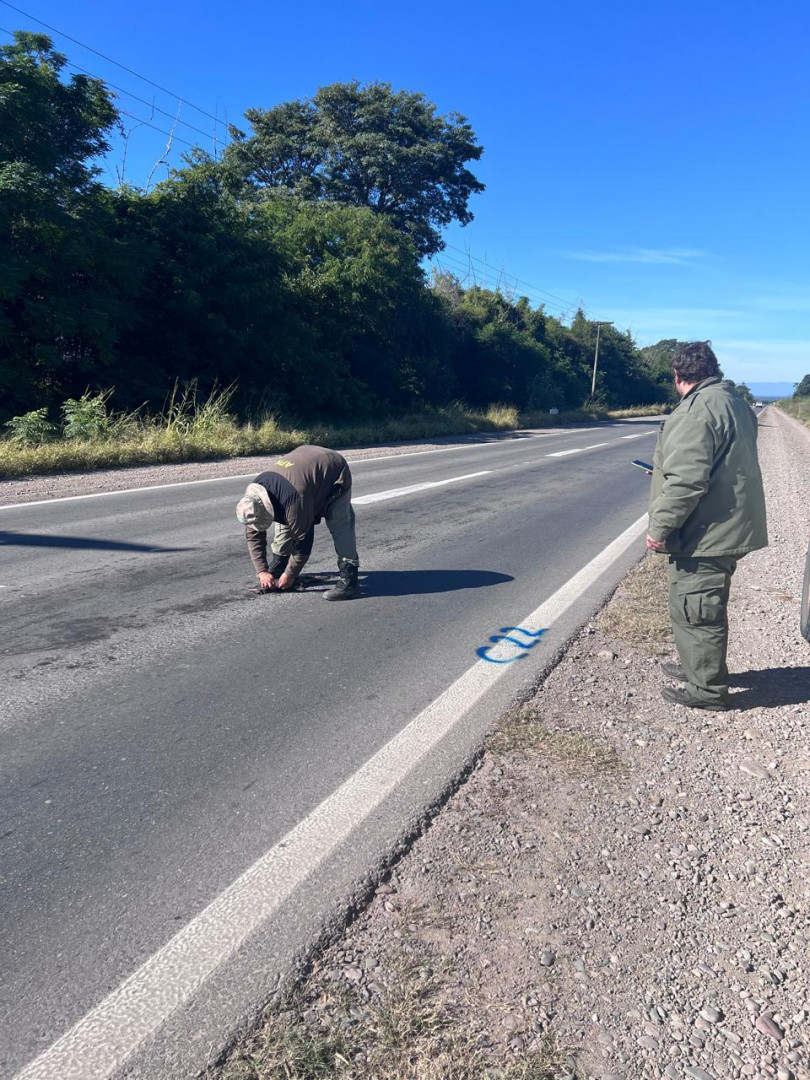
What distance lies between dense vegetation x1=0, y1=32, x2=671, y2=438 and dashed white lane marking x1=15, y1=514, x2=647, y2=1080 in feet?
43.9

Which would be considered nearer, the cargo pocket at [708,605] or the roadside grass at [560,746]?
the roadside grass at [560,746]

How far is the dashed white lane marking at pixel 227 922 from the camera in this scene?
6.29ft

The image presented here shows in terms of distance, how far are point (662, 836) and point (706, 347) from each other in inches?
97.4

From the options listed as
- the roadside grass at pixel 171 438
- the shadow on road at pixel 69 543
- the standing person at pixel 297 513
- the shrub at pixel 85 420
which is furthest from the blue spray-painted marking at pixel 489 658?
the shrub at pixel 85 420

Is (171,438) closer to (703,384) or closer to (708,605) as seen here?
(703,384)

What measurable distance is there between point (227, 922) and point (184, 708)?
166cm

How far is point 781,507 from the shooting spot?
12.2 metres

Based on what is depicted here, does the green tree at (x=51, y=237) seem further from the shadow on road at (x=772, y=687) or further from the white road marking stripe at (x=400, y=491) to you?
the shadow on road at (x=772, y=687)

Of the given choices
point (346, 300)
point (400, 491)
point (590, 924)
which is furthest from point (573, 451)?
point (590, 924)

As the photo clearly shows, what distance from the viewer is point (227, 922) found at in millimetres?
2381

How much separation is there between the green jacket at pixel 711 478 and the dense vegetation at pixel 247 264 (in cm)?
1357

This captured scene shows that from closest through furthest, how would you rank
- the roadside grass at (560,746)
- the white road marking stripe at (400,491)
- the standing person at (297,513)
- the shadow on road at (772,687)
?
the roadside grass at (560,746) < the shadow on road at (772,687) < the standing person at (297,513) < the white road marking stripe at (400,491)

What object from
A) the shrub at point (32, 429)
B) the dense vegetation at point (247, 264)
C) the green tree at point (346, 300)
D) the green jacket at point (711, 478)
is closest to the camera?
the green jacket at point (711, 478)

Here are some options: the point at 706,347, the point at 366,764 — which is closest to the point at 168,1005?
the point at 366,764
